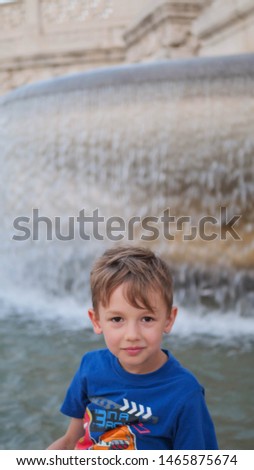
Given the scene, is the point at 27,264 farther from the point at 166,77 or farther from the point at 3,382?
the point at 3,382

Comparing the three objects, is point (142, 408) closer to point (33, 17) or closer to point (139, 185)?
point (139, 185)

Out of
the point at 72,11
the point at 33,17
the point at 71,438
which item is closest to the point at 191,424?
the point at 71,438

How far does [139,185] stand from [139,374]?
331 cm

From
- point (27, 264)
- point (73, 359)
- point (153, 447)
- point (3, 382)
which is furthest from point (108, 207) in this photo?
point (153, 447)

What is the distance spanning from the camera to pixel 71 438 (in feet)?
4.89

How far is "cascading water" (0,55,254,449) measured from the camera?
3.95 m

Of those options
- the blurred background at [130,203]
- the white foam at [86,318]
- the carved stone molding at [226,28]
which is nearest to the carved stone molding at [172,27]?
the carved stone molding at [226,28]

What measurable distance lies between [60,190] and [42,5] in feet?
19.5

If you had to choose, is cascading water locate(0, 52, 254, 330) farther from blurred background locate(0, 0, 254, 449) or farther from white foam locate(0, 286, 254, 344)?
white foam locate(0, 286, 254, 344)

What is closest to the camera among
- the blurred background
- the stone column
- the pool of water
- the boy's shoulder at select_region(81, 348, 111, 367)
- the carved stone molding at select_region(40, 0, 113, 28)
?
the boy's shoulder at select_region(81, 348, 111, 367)

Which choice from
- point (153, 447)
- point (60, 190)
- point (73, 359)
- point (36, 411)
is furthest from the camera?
point (60, 190)

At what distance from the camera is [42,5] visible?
10.0 metres

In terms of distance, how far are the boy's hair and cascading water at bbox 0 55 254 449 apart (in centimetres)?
191

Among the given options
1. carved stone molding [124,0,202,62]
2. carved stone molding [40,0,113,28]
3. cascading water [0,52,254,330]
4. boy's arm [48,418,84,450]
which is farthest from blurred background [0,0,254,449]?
carved stone molding [40,0,113,28]
